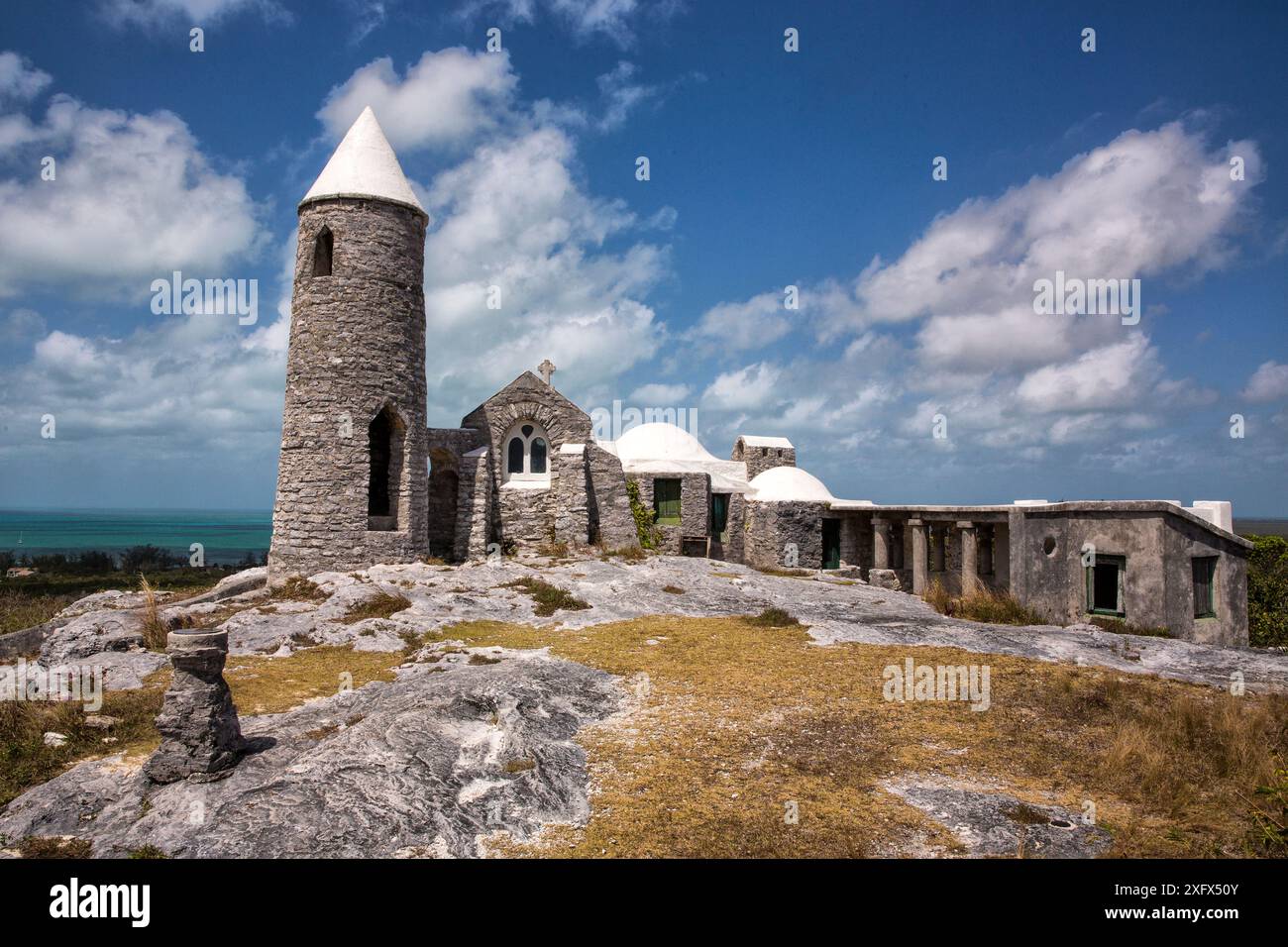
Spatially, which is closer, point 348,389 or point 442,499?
point 348,389

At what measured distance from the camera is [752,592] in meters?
18.3

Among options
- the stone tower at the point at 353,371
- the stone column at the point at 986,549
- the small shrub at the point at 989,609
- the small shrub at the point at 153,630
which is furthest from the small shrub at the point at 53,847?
the stone column at the point at 986,549

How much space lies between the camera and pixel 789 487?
91.5 ft

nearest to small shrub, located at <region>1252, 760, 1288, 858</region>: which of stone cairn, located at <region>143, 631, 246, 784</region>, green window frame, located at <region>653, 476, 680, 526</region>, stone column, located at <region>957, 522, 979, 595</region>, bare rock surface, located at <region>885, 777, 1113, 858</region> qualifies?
bare rock surface, located at <region>885, 777, 1113, 858</region>

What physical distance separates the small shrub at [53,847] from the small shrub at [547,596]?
10120 mm

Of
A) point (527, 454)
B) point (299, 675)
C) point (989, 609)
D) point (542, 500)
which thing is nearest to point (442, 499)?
point (527, 454)

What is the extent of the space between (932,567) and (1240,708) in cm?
→ 1952

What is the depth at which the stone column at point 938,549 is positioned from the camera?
1002 inches

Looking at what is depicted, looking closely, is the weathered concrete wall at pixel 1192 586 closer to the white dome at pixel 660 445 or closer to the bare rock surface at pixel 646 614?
the bare rock surface at pixel 646 614

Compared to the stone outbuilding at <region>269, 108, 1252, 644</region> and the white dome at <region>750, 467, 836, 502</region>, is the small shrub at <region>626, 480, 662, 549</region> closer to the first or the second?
the stone outbuilding at <region>269, 108, 1252, 644</region>

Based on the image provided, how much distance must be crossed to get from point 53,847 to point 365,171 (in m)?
19.3

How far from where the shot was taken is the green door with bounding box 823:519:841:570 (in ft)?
93.1

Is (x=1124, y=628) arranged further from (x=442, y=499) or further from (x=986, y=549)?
(x=442, y=499)
